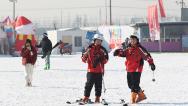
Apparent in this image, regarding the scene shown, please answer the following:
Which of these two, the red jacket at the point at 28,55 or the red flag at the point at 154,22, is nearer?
the red jacket at the point at 28,55

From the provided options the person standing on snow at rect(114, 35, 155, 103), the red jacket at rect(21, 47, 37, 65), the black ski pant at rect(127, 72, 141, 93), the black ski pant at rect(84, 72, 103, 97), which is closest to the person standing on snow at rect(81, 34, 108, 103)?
the black ski pant at rect(84, 72, 103, 97)

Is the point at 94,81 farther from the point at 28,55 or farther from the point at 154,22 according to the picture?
the point at 154,22

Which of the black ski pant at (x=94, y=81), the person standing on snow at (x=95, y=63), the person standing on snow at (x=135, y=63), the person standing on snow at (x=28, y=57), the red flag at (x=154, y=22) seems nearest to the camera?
the person standing on snow at (x=95, y=63)

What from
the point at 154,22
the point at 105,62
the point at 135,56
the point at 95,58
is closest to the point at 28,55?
the point at 105,62

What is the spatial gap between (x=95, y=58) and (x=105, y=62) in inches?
12.6

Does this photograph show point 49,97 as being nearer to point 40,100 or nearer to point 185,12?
point 40,100

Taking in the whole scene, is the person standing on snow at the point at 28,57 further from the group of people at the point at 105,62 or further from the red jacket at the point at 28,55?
the group of people at the point at 105,62

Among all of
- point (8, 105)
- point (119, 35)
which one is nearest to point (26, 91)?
point (8, 105)

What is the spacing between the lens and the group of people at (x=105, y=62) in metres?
11.5

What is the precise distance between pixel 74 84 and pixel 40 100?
4559 mm

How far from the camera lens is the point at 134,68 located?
11.7 metres

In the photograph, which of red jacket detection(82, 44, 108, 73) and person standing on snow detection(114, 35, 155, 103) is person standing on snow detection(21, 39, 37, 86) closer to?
red jacket detection(82, 44, 108, 73)

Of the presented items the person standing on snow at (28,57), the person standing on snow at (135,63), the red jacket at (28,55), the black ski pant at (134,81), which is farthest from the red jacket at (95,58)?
the red jacket at (28,55)

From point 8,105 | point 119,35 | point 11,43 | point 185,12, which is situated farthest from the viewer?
point 185,12
